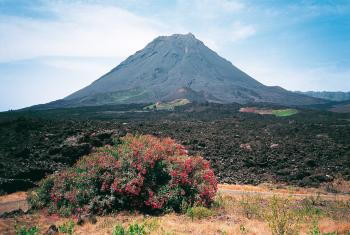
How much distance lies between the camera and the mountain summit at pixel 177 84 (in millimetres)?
128375

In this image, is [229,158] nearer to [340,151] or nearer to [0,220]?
[340,151]

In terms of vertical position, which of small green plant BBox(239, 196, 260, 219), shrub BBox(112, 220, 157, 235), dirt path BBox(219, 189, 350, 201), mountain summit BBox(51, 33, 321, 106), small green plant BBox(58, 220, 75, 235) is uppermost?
mountain summit BBox(51, 33, 321, 106)

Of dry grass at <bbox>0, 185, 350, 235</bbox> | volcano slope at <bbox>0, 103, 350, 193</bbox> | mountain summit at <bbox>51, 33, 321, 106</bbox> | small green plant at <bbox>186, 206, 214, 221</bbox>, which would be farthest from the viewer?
mountain summit at <bbox>51, 33, 321, 106</bbox>

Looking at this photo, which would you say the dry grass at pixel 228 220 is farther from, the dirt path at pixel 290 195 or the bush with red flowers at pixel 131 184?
the dirt path at pixel 290 195

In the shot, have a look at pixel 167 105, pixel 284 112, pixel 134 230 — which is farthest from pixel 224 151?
pixel 167 105

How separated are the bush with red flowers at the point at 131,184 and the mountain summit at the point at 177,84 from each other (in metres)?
98.3

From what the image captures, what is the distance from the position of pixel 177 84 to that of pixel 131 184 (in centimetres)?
13538

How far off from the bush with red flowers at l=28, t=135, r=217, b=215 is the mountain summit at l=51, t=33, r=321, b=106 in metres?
98.3

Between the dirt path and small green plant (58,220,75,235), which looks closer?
small green plant (58,220,75,235)

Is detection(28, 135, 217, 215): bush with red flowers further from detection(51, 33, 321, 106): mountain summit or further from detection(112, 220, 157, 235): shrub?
detection(51, 33, 321, 106): mountain summit

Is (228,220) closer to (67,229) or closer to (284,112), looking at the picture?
(67,229)

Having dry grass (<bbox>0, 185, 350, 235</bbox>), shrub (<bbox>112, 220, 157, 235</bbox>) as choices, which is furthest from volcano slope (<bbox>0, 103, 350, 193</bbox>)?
shrub (<bbox>112, 220, 157, 235</bbox>)

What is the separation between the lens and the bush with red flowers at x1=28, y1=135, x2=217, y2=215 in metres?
13.9

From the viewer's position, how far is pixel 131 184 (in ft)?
45.2
